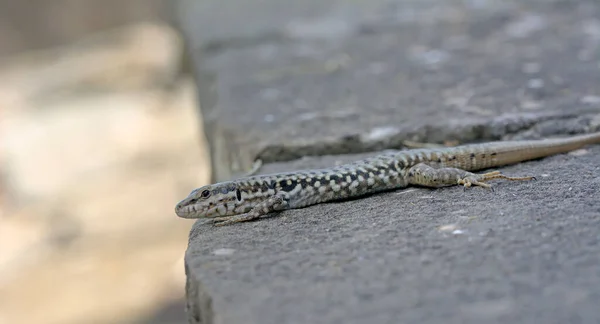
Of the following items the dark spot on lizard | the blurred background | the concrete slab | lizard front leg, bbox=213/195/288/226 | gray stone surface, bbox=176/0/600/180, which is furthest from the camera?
the blurred background

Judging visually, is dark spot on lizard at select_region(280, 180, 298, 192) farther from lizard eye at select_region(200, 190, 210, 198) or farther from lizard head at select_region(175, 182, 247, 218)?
lizard eye at select_region(200, 190, 210, 198)

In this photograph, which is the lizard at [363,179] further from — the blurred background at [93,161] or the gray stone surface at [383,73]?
the blurred background at [93,161]

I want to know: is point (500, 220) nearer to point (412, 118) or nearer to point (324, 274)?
point (324, 274)

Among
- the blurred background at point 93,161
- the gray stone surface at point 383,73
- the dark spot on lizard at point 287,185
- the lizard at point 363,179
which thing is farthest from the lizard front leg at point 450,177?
the blurred background at point 93,161

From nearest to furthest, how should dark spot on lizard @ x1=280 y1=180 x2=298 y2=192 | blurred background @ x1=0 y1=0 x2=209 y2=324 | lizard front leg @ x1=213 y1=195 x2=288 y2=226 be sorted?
lizard front leg @ x1=213 y1=195 x2=288 y2=226 < dark spot on lizard @ x1=280 y1=180 x2=298 y2=192 < blurred background @ x1=0 y1=0 x2=209 y2=324

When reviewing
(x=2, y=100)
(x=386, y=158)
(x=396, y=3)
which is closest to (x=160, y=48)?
(x=2, y=100)

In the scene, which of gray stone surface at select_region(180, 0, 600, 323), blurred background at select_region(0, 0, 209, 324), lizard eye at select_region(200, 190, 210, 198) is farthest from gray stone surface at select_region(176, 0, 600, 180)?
blurred background at select_region(0, 0, 209, 324)
